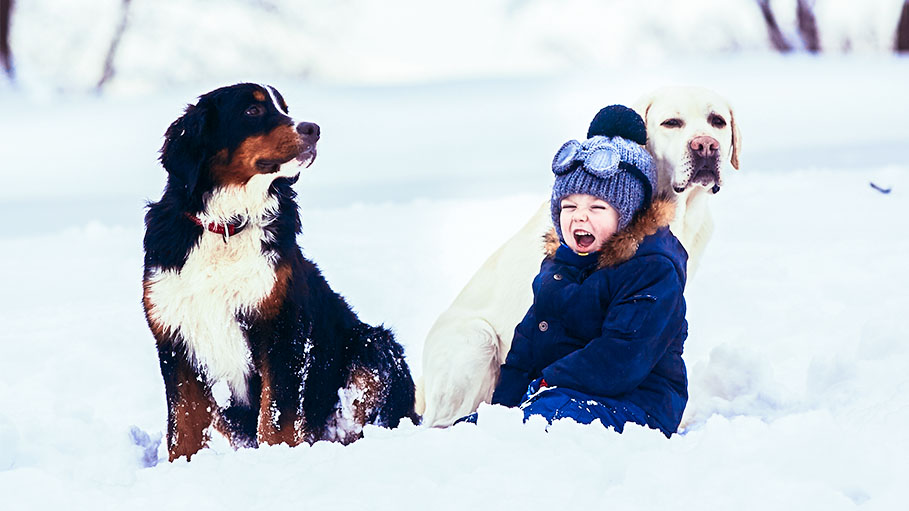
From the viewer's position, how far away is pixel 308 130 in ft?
9.56

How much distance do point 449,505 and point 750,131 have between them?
578 centimetres

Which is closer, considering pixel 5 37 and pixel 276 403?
pixel 276 403

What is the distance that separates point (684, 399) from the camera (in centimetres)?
306

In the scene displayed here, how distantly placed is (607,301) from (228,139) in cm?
126

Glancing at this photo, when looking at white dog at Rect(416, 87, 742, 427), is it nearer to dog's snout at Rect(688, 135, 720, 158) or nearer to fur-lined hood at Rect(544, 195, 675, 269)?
dog's snout at Rect(688, 135, 720, 158)

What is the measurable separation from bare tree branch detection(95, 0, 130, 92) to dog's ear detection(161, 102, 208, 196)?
25.7 feet

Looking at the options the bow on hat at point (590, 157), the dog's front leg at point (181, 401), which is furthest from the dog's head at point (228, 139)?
the bow on hat at point (590, 157)

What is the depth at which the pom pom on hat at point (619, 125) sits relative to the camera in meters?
3.04

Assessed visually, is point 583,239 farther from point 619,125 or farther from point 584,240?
point 619,125

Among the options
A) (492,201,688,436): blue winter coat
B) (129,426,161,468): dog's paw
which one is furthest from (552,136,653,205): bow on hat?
(129,426,161,468): dog's paw

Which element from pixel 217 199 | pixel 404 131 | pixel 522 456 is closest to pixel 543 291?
pixel 522 456

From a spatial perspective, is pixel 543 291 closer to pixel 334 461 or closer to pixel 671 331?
pixel 671 331

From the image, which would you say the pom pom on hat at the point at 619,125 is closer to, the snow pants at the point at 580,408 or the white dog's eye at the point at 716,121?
the white dog's eye at the point at 716,121

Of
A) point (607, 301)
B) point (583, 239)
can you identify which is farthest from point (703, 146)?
point (607, 301)
